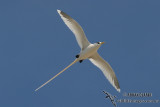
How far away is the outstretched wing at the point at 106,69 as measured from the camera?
91.9ft

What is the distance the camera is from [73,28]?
25781mm

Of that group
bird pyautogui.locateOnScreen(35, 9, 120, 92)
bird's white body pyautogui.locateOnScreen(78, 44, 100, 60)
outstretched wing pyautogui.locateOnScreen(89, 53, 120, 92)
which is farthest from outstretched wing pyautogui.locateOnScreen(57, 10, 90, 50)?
outstretched wing pyautogui.locateOnScreen(89, 53, 120, 92)

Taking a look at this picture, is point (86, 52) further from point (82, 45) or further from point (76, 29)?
point (76, 29)

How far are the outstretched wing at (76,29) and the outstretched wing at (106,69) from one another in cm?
198

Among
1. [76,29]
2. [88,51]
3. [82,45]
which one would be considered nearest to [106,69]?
[88,51]

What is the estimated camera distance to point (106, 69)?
28344mm

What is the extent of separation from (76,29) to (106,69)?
14.6 ft

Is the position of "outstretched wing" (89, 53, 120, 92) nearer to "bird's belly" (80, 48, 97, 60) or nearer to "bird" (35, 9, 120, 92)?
"bird" (35, 9, 120, 92)

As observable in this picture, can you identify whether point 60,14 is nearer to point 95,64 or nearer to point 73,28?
point 73,28

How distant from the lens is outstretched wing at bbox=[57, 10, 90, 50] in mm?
25703

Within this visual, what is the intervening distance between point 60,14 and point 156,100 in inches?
346

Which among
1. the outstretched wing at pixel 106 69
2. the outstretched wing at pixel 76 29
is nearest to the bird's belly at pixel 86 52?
the outstretched wing at pixel 76 29

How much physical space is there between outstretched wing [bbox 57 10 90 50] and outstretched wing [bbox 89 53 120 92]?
1.98m

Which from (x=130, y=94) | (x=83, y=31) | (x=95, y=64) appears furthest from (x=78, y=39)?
(x=130, y=94)
